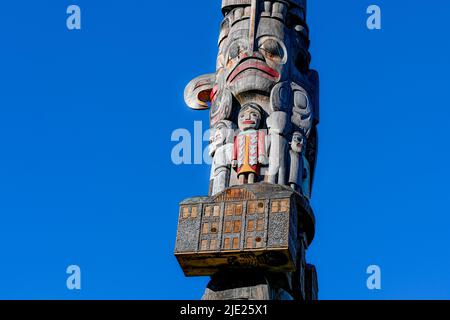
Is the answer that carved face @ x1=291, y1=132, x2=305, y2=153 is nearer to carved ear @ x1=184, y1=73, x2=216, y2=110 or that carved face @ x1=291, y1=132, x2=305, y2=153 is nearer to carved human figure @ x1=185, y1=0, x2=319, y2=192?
carved human figure @ x1=185, y1=0, x2=319, y2=192

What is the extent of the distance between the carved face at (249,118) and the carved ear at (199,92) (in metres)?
1.14

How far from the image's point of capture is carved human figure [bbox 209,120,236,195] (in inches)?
488

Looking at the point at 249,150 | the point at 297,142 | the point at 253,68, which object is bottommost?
the point at 249,150

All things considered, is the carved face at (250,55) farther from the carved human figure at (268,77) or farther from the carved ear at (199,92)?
the carved ear at (199,92)

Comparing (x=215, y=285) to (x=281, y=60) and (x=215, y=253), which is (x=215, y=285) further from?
(x=281, y=60)

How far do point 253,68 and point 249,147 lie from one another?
1.20 metres

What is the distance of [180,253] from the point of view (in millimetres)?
11258

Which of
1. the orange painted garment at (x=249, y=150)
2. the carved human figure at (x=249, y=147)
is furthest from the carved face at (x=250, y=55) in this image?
the orange painted garment at (x=249, y=150)

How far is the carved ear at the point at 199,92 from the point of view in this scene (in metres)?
13.8

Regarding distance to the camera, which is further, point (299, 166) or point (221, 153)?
point (221, 153)

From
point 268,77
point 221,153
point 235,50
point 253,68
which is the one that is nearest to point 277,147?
point 221,153

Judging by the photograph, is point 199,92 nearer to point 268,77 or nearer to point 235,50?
point 235,50

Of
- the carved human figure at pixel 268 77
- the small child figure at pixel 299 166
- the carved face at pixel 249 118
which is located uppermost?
the carved human figure at pixel 268 77

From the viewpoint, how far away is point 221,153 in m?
12.6
